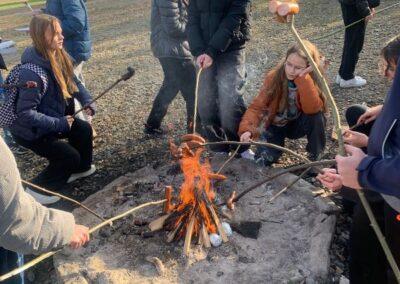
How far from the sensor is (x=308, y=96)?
11.9ft

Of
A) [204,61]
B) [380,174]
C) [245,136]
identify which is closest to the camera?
[380,174]

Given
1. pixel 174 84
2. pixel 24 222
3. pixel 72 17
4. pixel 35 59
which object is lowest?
pixel 174 84

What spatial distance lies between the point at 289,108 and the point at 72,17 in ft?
8.56

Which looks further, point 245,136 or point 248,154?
point 248,154

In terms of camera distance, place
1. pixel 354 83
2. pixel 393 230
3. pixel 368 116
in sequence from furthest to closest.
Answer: pixel 354 83 → pixel 368 116 → pixel 393 230

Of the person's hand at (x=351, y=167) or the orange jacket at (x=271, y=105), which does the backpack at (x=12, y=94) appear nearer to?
the orange jacket at (x=271, y=105)

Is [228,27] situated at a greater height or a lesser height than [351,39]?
greater

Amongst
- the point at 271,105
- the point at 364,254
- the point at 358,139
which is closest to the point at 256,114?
the point at 271,105

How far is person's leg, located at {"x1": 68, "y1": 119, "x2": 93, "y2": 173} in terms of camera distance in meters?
4.09

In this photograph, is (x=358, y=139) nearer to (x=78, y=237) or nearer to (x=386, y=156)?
(x=386, y=156)

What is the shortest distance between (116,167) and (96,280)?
188 cm

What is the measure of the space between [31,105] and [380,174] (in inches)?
114

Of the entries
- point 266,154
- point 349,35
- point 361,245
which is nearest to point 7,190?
point 361,245

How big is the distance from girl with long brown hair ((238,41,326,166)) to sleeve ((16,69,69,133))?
1.75 meters
